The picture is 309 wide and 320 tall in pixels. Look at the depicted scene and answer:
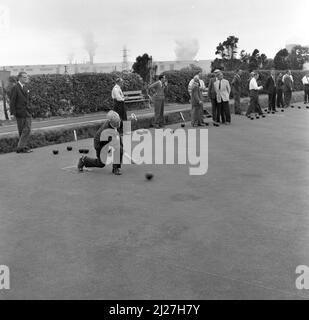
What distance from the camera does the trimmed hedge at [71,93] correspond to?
2080cm

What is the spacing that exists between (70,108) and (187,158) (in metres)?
12.1

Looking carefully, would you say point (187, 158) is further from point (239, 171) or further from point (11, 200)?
Result: point (11, 200)

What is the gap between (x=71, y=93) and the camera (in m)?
22.2

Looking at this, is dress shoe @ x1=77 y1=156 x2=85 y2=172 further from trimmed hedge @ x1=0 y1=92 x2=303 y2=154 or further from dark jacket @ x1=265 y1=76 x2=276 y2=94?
dark jacket @ x1=265 y1=76 x2=276 y2=94

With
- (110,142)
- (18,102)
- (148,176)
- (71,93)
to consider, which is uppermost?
(71,93)

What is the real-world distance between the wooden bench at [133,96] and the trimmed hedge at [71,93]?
0.34 m

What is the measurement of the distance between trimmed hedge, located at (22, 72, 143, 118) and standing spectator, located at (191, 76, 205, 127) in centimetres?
725

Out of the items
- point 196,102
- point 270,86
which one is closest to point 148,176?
point 196,102

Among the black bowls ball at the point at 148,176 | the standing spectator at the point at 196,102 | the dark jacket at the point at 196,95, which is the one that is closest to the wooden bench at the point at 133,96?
the standing spectator at the point at 196,102

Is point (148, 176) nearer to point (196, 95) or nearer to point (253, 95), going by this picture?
point (196, 95)

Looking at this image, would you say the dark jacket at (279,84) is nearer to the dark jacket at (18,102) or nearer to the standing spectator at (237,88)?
the standing spectator at (237,88)

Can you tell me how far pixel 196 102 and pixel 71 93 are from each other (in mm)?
7629

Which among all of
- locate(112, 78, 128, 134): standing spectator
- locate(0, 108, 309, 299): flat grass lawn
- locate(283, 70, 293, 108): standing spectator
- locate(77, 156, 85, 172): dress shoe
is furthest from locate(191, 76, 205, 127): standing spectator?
locate(283, 70, 293, 108): standing spectator
